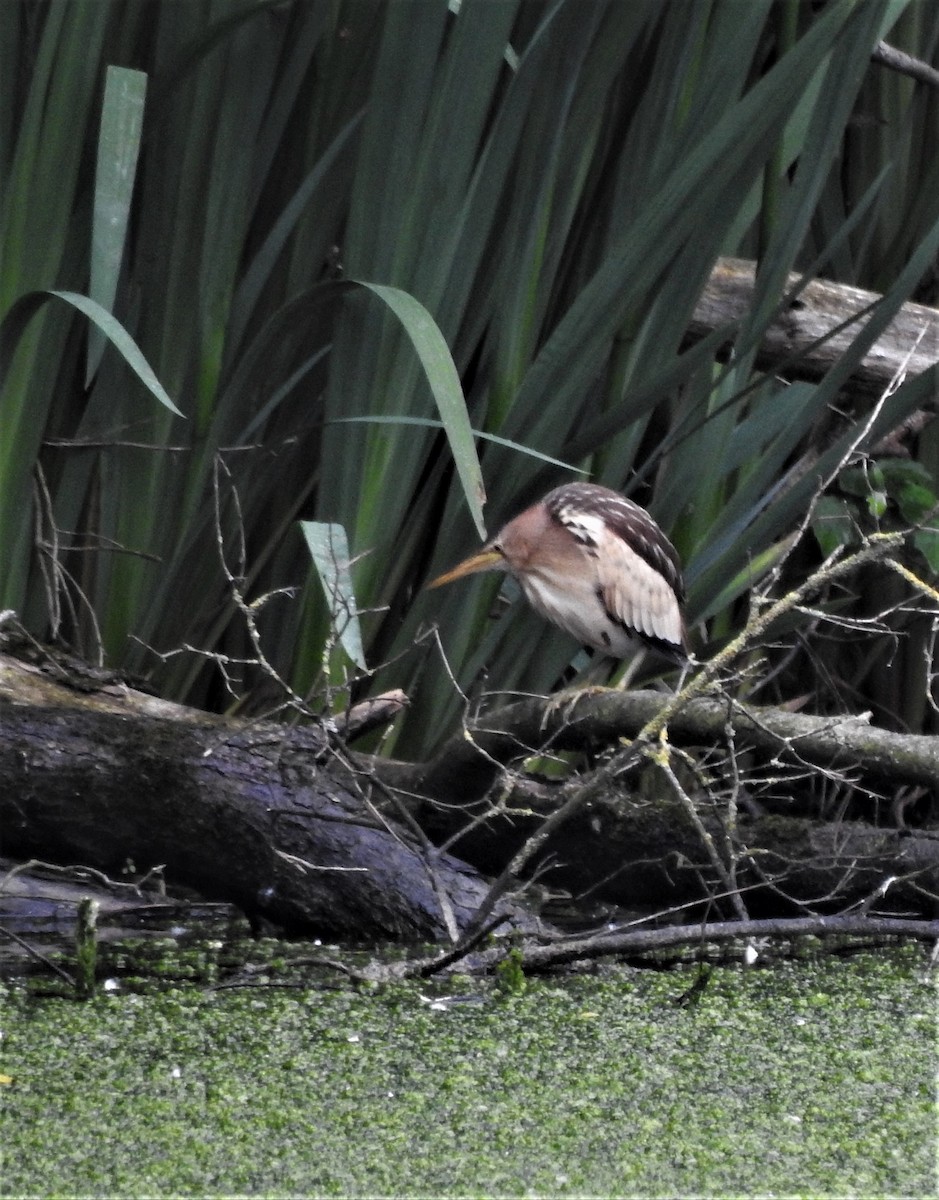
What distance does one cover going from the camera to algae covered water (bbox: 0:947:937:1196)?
1.51 meters

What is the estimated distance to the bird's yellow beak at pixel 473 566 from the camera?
2.54 metres

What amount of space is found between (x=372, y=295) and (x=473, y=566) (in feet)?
Answer: 1.53

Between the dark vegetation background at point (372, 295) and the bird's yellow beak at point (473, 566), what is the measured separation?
0.19ft

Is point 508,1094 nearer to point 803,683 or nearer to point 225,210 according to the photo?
point 225,210

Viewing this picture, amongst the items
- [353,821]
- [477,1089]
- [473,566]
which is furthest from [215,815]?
[477,1089]

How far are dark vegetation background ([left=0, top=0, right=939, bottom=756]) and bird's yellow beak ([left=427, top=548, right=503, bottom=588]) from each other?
Result: 6 cm

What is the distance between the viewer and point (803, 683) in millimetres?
3305

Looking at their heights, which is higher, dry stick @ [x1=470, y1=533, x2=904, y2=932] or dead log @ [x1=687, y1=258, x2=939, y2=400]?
dead log @ [x1=687, y1=258, x2=939, y2=400]

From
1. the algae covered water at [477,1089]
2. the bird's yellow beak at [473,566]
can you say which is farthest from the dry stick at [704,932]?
the bird's yellow beak at [473,566]

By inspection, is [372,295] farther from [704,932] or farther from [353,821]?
[704,932]

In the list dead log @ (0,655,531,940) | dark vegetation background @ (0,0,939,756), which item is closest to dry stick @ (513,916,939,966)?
dead log @ (0,655,531,940)

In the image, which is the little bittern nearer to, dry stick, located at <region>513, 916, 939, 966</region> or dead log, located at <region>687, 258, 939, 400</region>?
dead log, located at <region>687, 258, 939, 400</region>

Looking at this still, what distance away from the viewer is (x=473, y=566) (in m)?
2.56

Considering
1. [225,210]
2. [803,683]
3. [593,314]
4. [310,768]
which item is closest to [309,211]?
[225,210]
